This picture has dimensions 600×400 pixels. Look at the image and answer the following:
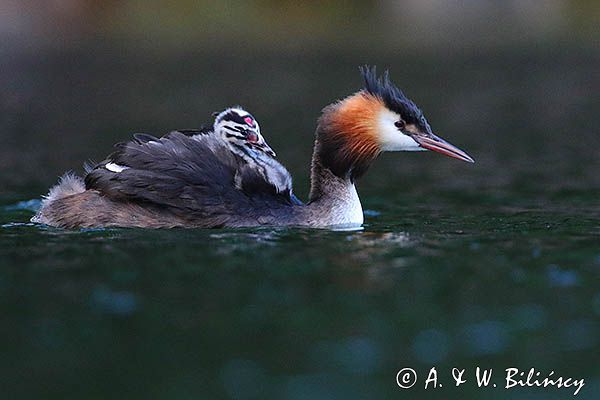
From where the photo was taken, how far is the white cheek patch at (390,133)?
1080 cm

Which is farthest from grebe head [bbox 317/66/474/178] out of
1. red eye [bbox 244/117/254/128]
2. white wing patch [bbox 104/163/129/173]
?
white wing patch [bbox 104/163/129/173]

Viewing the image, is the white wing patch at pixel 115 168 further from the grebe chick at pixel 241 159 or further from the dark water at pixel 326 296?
the dark water at pixel 326 296

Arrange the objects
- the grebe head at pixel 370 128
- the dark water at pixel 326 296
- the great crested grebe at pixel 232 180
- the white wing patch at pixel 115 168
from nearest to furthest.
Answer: the dark water at pixel 326 296, the great crested grebe at pixel 232 180, the white wing patch at pixel 115 168, the grebe head at pixel 370 128

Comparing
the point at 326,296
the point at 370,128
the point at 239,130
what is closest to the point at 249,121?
the point at 239,130

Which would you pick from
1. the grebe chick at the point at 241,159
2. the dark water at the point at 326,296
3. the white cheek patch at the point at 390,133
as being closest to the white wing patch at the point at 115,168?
the grebe chick at the point at 241,159

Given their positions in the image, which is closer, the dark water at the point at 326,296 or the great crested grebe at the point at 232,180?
the dark water at the point at 326,296

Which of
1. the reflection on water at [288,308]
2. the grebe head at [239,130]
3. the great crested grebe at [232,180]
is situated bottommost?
the reflection on water at [288,308]

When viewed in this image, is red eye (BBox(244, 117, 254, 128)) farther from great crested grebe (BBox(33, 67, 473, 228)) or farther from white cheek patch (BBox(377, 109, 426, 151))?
white cheek patch (BBox(377, 109, 426, 151))

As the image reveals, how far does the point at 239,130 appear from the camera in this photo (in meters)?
10.5

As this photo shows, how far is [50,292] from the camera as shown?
8.02m

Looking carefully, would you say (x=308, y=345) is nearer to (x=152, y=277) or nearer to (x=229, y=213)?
(x=152, y=277)

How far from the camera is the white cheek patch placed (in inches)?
425

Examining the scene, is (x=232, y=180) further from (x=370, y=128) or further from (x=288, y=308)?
(x=288, y=308)

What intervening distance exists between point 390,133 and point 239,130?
→ 130 centimetres
